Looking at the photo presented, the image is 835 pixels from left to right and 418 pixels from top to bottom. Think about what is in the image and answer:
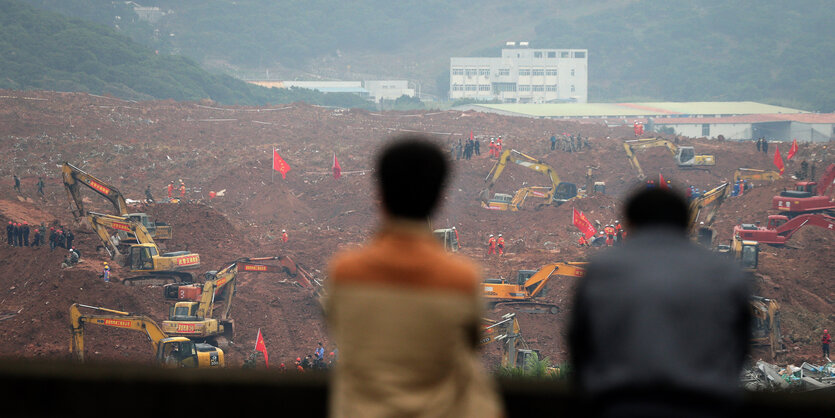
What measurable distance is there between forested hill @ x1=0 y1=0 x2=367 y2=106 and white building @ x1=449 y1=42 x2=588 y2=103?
99.7 feet

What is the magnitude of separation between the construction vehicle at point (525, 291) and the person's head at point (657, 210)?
732 inches

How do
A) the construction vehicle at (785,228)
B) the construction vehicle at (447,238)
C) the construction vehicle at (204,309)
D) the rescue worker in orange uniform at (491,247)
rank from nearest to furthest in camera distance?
the construction vehicle at (204,309) < the construction vehicle at (447,238) < the construction vehicle at (785,228) < the rescue worker in orange uniform at (491,247)

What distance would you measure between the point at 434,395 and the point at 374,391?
0.63 ft

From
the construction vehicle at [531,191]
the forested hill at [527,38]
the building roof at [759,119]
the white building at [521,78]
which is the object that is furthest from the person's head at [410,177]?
the forested hill at [527,38]

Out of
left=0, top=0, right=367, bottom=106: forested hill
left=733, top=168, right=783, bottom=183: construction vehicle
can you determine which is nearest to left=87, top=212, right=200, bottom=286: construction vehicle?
left=733, top=168, right=783, bottom=183: construction vehicle

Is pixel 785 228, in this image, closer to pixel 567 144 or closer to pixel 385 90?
pixel 567 144

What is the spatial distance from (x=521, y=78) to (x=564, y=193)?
244 ft

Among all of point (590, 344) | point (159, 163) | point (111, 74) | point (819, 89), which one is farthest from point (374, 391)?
point (819, 89)

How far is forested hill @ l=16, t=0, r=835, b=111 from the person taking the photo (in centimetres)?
12256

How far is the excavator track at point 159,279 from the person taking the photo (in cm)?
2295

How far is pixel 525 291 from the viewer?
71.4 ft

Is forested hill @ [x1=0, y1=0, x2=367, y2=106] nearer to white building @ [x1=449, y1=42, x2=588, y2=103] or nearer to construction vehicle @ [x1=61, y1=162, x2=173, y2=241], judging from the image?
white building @ [x1=449, y1=42, x2=588, y2=103]

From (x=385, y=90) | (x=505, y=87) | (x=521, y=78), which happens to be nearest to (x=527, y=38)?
(x=505, y=87)

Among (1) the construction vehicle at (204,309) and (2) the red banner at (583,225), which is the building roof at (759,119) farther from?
(1) the construction vehicle at (204,309)
